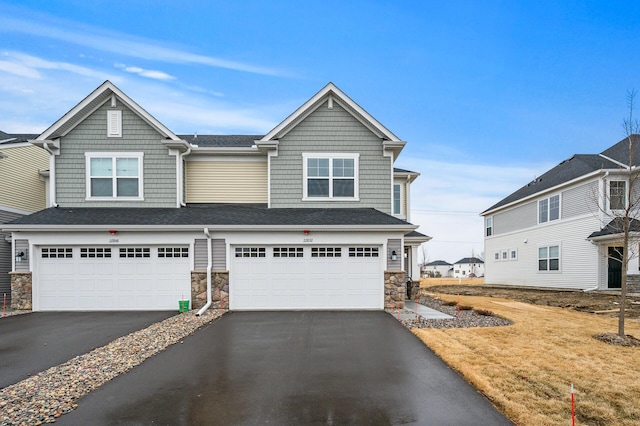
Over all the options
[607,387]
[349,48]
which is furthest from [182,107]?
[607,387]

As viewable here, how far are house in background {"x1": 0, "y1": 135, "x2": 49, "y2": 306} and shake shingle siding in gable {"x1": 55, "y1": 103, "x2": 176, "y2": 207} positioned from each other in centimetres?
360

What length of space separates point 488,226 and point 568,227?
440 inches

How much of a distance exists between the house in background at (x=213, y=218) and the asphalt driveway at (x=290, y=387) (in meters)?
3.94

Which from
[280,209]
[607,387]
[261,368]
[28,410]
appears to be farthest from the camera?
[280,209]

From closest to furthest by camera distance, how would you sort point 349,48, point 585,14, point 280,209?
point 280,209 < point 585,14 < point 349,48

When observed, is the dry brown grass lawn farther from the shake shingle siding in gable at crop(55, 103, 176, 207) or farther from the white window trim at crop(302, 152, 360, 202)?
the shake shingle siding in gable at crop(55, 103, 176, 207)

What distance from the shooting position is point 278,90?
2020cm

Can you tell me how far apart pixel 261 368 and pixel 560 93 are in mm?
21446

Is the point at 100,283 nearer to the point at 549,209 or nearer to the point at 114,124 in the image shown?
the point at 114,124

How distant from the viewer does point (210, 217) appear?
1298cm

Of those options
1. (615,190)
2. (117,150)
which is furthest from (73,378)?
(615,190)

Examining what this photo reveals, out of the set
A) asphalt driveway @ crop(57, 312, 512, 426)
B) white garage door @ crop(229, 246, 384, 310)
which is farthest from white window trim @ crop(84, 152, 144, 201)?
asphalt driveway @ crop(57, 312, 512, 426)

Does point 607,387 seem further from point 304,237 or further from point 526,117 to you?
point 526,117

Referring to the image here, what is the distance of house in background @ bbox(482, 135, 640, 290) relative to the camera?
19.0 metres
